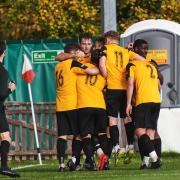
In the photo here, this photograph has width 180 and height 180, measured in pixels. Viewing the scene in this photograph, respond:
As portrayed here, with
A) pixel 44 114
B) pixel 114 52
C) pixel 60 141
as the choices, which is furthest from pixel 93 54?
pixel 44 114

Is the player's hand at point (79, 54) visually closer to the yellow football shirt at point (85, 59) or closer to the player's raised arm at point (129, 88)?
the yellow football shirt at point (85, 59)

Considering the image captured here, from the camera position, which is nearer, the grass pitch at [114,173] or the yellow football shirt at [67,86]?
the grass pitch at [114,173]

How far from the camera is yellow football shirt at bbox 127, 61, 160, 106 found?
51.0ft

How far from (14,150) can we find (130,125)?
4.79 m

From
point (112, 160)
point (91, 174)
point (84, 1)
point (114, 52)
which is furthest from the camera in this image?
point (84, 1)

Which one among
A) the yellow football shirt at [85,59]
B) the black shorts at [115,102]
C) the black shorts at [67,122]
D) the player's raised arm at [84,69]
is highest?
the yellow football shirt at [85,59]

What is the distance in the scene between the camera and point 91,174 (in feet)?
49.2

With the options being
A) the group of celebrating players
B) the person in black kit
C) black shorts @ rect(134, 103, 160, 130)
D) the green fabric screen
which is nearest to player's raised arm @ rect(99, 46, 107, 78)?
the group of celebrating players

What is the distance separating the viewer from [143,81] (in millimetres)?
A: 15570

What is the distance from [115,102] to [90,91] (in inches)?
23.1

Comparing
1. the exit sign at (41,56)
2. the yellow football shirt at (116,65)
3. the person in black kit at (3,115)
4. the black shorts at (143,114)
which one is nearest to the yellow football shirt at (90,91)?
the yellow football shirt at (116,65)

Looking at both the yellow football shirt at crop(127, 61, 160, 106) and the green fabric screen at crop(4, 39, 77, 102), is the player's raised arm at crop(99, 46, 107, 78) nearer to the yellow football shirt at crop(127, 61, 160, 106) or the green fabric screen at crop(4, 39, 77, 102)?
the yellow football shirt at crop(127, 61, 160, 106)

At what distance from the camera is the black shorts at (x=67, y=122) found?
1580cm

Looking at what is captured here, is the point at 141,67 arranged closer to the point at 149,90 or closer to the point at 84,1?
the point at 149,90
